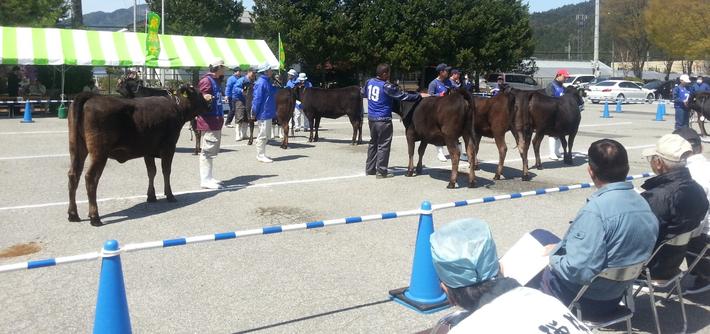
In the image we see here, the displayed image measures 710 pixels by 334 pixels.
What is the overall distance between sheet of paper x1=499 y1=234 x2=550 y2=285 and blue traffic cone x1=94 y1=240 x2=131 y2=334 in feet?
7.52

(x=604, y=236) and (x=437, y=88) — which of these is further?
(x=437, y=88)

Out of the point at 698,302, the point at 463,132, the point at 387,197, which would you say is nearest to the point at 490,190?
the point at 463,132

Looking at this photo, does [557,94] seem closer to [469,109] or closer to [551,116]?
[551,116]

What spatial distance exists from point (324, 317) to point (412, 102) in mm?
6323

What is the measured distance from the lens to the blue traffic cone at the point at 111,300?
370 centimetres

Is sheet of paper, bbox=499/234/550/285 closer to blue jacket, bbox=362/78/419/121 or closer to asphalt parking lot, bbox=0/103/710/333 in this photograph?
asphalt parking lot, bbox=0/103/710/333

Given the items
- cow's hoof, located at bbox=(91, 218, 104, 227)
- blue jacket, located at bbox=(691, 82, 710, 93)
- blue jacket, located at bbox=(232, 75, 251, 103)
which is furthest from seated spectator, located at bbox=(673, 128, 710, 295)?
blue jacket, located at bbox=(691, 82, 710, 93)

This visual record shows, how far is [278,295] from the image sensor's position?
5258 mm

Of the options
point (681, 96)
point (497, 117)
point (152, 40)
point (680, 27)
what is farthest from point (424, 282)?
point (680, 27)

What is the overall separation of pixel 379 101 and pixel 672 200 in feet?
22.4

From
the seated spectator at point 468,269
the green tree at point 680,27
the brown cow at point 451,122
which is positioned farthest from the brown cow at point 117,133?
the green tree at point 680,27

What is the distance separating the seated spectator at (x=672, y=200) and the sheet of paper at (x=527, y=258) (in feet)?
3.06

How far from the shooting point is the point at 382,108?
35.3 feet

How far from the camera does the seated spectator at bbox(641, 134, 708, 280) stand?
13.8 feet
